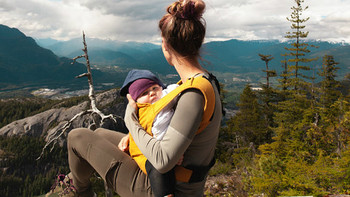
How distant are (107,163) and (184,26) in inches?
58.8

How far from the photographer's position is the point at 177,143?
4.68 feet

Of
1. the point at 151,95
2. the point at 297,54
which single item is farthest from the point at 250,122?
the point at 151,95

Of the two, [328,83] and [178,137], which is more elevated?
[178,137]

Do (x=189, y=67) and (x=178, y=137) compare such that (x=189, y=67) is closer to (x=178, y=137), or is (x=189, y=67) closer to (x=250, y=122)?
(x=178, y=137)

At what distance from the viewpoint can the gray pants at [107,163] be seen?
199 cm

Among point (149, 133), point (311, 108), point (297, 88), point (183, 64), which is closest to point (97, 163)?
point (149, 133)

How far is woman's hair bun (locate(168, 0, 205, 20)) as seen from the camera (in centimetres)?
160

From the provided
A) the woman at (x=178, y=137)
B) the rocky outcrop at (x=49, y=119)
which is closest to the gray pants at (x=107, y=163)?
the woman at (x=178, y=137)

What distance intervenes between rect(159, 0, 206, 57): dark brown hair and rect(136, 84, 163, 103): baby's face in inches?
19.9

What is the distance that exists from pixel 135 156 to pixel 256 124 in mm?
26040

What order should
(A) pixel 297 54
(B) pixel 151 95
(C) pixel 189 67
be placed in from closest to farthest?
(C) pixel 189 67, (B) pixel 151 95, (A) pixel 297 54

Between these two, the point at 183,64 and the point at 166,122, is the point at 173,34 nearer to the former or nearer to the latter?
the point at 183,64

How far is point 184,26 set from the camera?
160cm

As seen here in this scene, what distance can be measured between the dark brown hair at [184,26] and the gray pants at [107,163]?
48.0 inches
